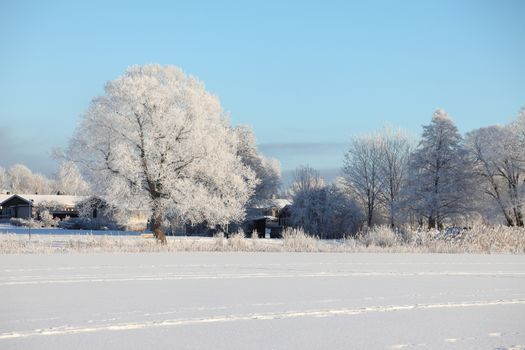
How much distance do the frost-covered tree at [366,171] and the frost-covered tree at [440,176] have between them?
10493 millimetres

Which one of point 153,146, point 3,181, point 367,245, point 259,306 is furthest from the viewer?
point 3,181

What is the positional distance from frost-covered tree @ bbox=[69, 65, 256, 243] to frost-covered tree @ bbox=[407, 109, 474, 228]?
21.8 metres

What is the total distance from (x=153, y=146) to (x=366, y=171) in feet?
114

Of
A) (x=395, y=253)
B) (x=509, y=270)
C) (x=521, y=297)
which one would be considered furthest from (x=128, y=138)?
(x=521, y=297)

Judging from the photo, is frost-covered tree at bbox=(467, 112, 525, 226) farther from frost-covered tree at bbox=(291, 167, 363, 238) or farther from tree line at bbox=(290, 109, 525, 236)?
frost-covered tree at bbox=(291, 167, 363, 238)

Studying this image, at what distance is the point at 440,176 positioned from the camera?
151ft

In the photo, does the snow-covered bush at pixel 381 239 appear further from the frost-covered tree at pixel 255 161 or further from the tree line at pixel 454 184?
the frost-covered tree at pixel 255 161

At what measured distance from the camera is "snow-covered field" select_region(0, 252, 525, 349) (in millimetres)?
6488

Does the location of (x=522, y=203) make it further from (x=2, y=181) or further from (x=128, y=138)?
(x=2, y=181)

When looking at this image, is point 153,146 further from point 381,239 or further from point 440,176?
point 440,176

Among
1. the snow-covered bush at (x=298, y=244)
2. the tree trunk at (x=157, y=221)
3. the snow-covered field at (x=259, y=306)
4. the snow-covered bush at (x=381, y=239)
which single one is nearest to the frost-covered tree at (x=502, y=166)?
the snow-covered bush at (x=381, y=239)

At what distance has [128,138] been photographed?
28.5 m

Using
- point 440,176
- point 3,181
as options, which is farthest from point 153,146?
point 3,181

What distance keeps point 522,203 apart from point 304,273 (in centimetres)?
3582
